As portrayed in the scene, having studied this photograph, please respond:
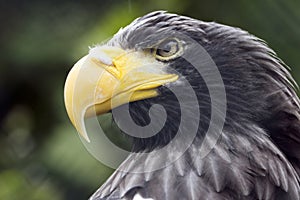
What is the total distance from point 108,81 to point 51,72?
1587mm

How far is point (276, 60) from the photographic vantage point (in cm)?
246

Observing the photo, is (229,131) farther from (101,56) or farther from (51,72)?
(51,72)

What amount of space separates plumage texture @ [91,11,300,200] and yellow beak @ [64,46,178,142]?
0.03m

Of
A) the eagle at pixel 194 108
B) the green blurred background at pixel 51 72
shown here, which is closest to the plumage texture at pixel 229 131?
the eagle at pixel 194 108

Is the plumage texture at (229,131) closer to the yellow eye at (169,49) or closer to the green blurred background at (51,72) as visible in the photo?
the yellow eye at (169,49)

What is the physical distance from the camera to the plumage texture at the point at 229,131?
7.66 feet

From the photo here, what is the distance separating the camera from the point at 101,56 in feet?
7.88

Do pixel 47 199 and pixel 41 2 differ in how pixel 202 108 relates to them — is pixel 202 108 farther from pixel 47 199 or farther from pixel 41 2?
pixel 41 2

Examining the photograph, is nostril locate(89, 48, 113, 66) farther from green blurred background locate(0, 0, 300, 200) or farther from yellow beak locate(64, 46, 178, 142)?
green blurred background locate(0, 0, 300, 200)

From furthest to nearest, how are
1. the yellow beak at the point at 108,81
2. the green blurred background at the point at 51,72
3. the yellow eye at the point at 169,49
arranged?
the green blurred background at the point at 51,72, the yellow eye at the point at 169,49, the yellow beak at the point at 108,81

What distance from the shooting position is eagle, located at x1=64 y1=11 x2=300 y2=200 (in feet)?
7.65

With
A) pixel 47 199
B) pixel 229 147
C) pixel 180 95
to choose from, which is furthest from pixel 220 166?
pixel 47 199

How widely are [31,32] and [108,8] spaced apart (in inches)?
14.5

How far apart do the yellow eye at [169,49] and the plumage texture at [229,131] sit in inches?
0.8
